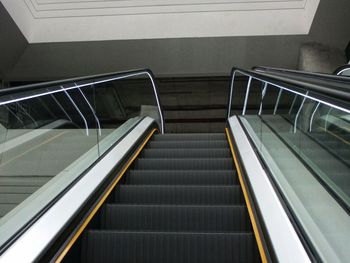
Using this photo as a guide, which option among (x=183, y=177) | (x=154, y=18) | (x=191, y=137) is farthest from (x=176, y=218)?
(x=154, y=18)

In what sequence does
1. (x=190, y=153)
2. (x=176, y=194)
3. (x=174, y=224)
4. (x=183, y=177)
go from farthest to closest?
(x=190, y=153) < (x=183, y=177) < (x=176, y=194) < (x=174, y=224)

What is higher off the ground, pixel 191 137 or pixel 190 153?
pixel 191 137

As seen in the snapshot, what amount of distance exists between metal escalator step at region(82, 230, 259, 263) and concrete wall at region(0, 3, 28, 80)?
6888 millimetres

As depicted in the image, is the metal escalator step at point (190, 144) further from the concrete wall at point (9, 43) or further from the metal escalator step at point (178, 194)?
the concrete wall at point (9, 43)

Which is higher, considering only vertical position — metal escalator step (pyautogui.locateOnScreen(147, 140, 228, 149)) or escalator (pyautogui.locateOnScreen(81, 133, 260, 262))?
metal escalator step (pyautogui.locateOnScreen(147, 140, 228, 149))

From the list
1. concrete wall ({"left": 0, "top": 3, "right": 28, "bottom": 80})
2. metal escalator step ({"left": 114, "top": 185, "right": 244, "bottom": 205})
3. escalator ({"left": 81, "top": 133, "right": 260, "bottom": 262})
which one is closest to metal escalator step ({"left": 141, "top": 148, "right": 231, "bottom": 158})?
escalator ({"left": 81, "top": 133, "right": 260, "bottom": 262})

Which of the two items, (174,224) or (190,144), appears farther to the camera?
(190,144)

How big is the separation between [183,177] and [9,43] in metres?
6.83

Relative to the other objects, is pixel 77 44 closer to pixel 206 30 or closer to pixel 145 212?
pixel 206 30

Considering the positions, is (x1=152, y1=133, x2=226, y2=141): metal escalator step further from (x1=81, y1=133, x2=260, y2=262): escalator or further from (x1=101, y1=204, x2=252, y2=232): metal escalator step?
(x1=101, y1=204, x2=252, y2=232): metal escalator step

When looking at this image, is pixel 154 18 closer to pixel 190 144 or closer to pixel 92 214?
pixel 190 144

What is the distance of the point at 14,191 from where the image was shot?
7.23ft

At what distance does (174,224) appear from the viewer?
2.73m

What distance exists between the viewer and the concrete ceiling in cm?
860
